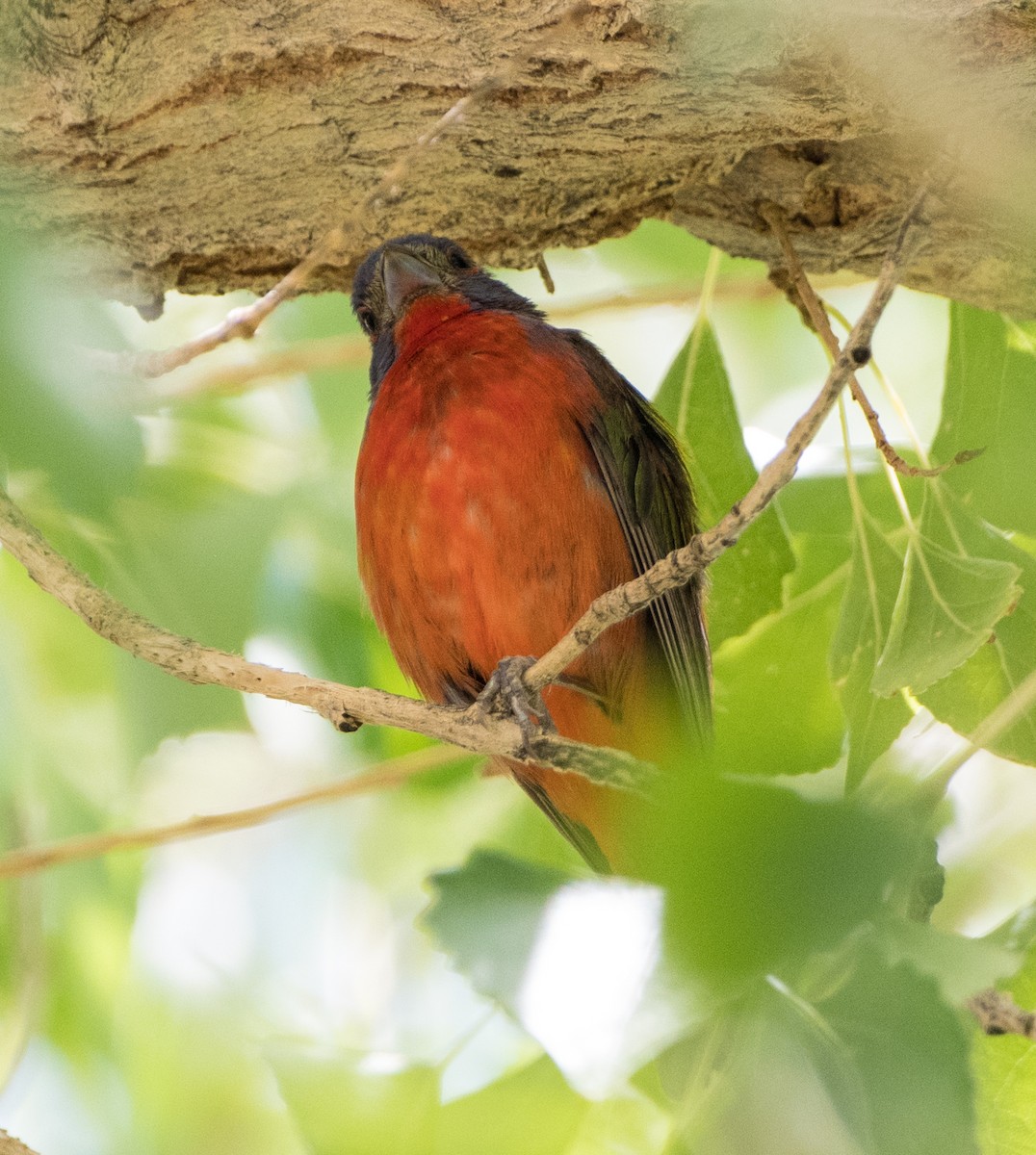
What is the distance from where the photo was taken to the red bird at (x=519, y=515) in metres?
3.44

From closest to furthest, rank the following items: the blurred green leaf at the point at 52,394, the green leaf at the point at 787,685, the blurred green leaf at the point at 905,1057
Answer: the blurred green leaf at the point at 905,1057, the blurred green leaf at the point at 52,394, the green leaf at the point at 787,685

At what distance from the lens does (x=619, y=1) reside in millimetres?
2865

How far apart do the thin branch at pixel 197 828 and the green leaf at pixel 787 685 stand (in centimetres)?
93

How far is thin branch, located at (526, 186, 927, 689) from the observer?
2.22 metres

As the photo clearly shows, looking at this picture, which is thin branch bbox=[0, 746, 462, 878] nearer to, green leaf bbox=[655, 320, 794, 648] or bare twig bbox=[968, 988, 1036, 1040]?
green leaf bbox=[655, 320, 794, 648]

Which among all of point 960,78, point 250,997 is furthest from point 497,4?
point 250,997

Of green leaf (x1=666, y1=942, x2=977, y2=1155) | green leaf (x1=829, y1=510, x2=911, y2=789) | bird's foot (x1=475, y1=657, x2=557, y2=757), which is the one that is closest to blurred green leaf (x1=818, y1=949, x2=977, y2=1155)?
green leaf (x1=666, y1=942, x2=977, y2=1155)

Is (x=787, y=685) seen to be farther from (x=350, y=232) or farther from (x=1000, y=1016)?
(x=350, y=232)

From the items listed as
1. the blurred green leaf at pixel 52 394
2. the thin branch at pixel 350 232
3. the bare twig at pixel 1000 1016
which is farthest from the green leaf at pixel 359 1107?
the thin branch at pixel 350 232

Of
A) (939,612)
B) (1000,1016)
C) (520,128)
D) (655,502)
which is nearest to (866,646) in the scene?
(939,612)

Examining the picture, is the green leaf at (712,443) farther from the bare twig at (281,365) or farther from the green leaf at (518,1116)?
the bare twig at (281,365)

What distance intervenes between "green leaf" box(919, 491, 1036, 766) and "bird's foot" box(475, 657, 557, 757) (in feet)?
3.21

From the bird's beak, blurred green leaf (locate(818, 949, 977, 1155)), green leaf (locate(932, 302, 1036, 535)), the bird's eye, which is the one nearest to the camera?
blurred green leaf (locate(818, 949, 977, 1155))

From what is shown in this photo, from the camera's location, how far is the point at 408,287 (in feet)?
12.5
